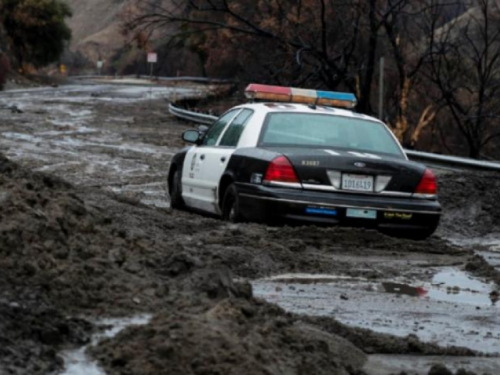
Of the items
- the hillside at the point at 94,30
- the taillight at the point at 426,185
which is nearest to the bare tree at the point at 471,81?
the taillight at the point at 426,185

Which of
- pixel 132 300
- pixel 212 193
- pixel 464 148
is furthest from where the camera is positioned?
pixel 464 148

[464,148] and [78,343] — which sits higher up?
[78,343]

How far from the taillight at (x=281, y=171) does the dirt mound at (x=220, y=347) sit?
17.7 ft

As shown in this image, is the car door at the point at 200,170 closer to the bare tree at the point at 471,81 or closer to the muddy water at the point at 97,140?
the muddy water at the point at 97,140

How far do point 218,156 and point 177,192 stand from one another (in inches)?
61.4

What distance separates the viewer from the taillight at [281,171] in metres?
11.8

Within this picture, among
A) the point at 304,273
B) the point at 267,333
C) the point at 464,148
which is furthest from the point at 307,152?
the point at 464,148

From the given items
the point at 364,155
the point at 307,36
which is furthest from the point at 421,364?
the point at 307,36

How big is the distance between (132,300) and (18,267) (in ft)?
1.99

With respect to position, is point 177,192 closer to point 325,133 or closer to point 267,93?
point 267,93

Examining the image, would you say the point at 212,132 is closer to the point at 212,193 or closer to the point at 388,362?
the point at 212,193

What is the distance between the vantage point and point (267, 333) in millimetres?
5969

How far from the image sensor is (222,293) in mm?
6988

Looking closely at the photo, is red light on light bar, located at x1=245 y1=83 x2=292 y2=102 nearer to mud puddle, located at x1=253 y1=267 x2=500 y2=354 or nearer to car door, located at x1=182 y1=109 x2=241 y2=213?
car door, located at x1=182 y1=109 x2=241 y2=213
